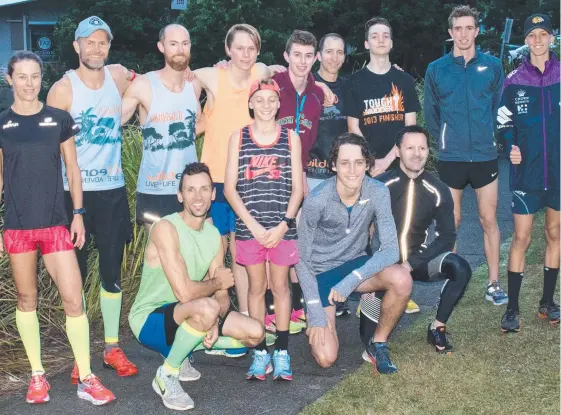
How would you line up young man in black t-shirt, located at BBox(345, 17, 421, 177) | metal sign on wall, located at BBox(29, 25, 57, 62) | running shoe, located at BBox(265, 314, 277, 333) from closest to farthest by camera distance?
running shoe, located at BBox(265, 314, 277, 333) < young man in black t-shirt, located at BBox(345, 17, 421, 177) < metal sign on wall, located at BBox(29, 25, 57, 62)

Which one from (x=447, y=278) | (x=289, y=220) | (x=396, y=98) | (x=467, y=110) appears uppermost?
(x=396, y=98)

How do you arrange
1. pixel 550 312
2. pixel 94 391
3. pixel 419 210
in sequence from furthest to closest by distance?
pixel 550 312
pixel 419 210
pixel 94 391

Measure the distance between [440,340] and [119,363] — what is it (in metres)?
2.22

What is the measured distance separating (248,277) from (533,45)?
2759 millimetres

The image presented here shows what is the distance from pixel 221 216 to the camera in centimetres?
613

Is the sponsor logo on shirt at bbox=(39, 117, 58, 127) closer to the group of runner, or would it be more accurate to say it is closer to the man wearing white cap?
the group of runner

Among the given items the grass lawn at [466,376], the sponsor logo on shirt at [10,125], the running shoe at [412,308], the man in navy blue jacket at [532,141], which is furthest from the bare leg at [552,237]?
the sponsor logo on shirt at [10,125]

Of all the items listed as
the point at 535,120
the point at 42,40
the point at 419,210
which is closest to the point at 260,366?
the point at 419,210

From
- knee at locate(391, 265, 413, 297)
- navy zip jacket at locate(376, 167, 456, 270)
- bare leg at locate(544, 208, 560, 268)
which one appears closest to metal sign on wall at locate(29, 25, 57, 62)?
navy zip jacket at locate(376, 167, 456, 270)

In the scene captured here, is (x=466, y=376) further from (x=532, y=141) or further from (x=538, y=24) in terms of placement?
(x=538, y=24)

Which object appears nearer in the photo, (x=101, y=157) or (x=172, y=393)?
(x=172, y=393)

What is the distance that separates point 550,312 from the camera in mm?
6434

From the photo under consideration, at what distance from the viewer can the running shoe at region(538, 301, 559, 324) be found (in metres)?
6.38

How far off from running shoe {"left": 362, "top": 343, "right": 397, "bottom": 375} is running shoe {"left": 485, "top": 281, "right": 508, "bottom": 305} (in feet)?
5.79
